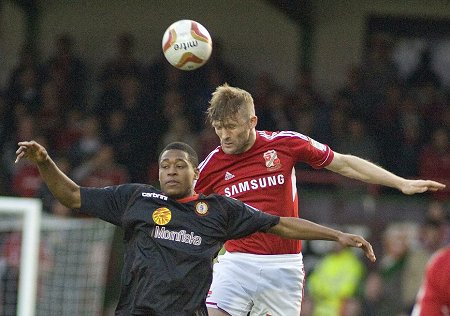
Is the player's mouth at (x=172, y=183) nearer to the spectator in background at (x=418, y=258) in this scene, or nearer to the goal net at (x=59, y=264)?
the goal net at (x=59, y=264)

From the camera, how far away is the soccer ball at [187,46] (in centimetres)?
817

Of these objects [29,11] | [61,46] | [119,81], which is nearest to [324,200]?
[119,81]

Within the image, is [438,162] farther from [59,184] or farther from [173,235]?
[59,184]

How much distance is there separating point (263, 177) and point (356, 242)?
3.97 feet

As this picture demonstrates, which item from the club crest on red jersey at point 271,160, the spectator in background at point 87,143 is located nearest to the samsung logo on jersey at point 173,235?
the club crest on red jersey at point 271,160

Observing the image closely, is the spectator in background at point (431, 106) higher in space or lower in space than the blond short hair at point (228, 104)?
higher

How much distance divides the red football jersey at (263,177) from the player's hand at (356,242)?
104 cm

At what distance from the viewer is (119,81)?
1680 centimetres

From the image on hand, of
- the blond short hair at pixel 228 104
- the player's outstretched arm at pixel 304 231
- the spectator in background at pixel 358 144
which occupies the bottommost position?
the player's outstretched arm at pixel 304 231

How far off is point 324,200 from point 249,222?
24.5 ft

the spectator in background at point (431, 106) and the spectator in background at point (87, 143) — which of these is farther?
the spectator in background at point (431, 106)

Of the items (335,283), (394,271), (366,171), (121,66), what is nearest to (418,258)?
(394,271)

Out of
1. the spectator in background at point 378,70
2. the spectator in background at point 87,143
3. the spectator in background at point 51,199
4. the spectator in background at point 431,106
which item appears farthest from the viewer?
the spectator in background at point 378,70

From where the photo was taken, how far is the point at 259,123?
49.5ft
